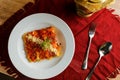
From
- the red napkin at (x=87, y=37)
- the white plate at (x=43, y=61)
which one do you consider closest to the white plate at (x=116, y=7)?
the red napkin at (x=87, y=37)

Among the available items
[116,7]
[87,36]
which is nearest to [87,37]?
[87,36]

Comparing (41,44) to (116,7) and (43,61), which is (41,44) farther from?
(116,7)

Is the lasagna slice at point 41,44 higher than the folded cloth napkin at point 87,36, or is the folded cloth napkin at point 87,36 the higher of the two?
the lasagna slice at point 41,44

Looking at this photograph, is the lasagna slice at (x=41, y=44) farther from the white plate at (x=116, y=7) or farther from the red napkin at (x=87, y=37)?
the white plate at (x=116, y=7)

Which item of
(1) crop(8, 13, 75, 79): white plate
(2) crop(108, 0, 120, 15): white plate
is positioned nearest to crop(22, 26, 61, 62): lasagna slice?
(1) crop(8, 13, 75, 79): white plate

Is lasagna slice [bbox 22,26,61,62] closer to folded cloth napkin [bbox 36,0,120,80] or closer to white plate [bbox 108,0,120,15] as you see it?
folded cloth napkin [bbox 36,0,120,80]

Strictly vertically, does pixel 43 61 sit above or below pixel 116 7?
above

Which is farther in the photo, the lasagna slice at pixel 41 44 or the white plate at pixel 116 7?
the white plate at pixel 116 7
